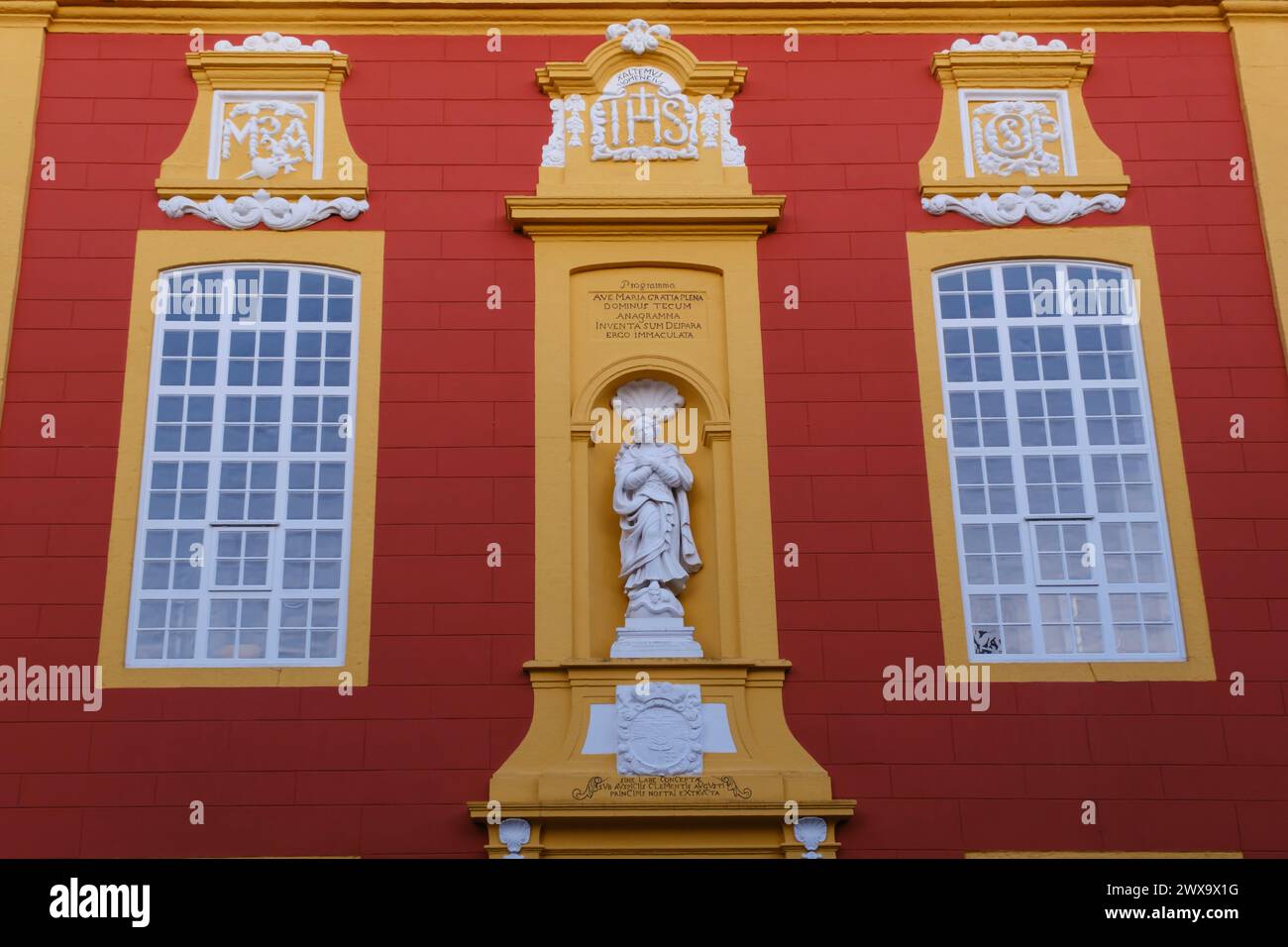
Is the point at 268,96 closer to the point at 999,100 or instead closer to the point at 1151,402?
the point at 999,100

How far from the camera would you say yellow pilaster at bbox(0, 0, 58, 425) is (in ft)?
38.1

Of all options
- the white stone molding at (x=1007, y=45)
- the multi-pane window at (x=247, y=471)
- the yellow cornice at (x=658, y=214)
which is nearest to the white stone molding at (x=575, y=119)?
the yellow cornice at (x=658, y=214)

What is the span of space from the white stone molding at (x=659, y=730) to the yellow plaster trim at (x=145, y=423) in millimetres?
1788

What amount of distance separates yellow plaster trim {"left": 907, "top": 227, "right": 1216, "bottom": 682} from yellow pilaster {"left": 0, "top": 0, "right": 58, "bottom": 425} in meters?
6.52

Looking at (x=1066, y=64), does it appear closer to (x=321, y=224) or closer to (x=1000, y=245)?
(x=1000, y=245)

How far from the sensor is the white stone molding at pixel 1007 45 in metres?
12.6

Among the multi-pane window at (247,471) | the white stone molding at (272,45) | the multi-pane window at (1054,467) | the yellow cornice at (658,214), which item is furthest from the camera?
the white stone molding at (272,45)

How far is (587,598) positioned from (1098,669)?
3.46 metres

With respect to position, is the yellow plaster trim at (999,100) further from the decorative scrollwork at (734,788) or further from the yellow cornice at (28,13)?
the yellow cornice at (28,13)

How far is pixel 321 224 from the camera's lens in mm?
11977

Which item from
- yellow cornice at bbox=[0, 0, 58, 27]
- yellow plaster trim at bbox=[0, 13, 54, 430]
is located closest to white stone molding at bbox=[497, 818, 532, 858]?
yellow plaster trim at bbox=[0, 13, 54, 430]

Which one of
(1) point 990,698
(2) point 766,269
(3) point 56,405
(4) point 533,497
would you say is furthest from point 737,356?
(3) point 56,405

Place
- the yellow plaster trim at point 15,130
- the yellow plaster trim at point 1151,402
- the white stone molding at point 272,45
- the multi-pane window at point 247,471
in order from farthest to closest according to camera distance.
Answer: the white stone molding at point 272,45 < the yellow plaster trim at point 15,130 < the multi-pane window at point 247,471 < the yellow plaster trim at point 1151,402

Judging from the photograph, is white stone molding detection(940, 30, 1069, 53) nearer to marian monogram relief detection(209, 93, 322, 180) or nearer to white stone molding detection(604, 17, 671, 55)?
white stone molding detection(604, 17, 671, 55)
